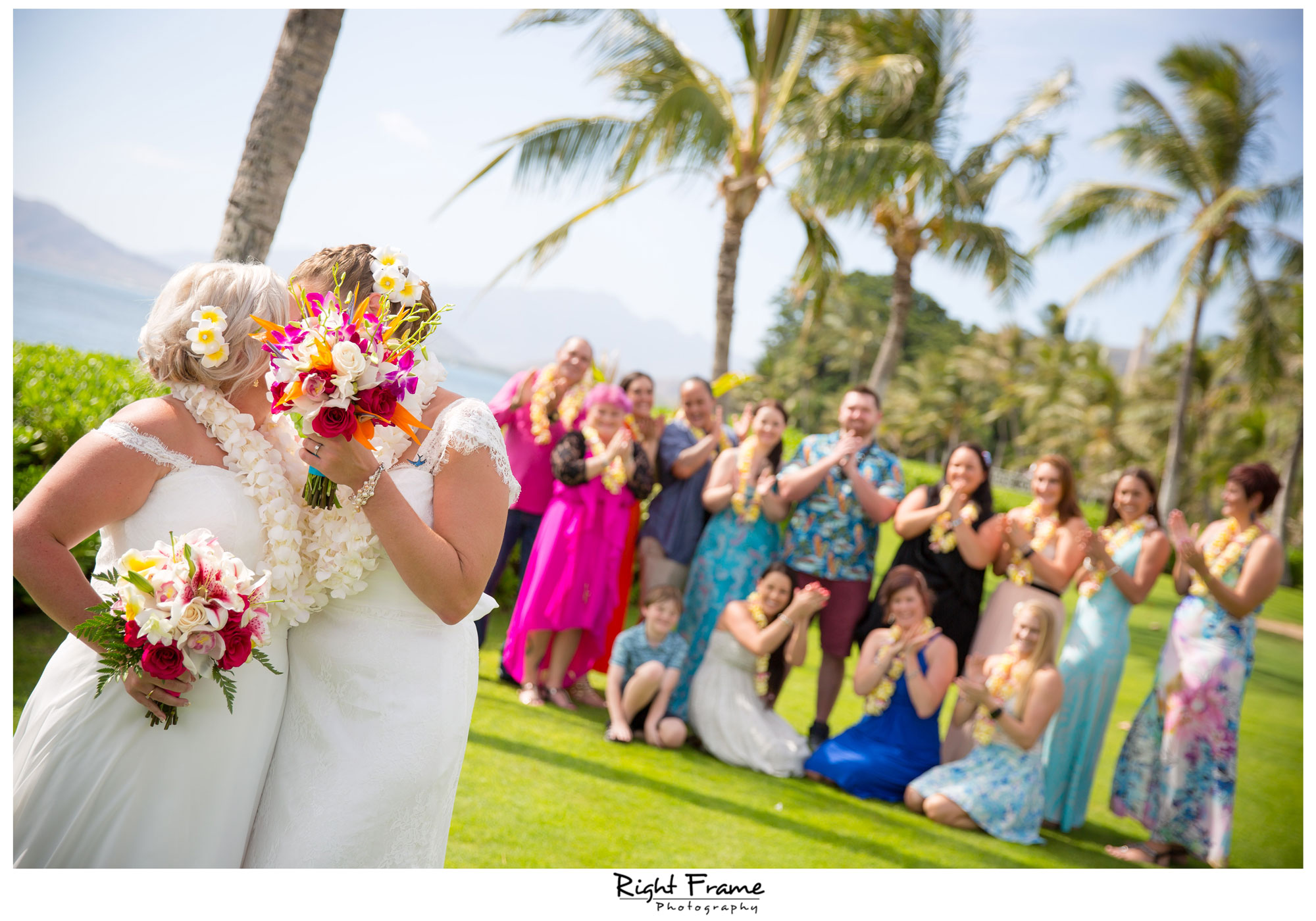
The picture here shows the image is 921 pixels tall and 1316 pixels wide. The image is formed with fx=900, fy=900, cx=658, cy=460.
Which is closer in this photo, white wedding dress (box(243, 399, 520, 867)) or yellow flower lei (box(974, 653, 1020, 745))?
white wedding dress (box(243, 399, 520, 867))

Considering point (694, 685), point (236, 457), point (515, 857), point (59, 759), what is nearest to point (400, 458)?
point (236, 457)

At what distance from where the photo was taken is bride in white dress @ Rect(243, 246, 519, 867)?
6.98 feet

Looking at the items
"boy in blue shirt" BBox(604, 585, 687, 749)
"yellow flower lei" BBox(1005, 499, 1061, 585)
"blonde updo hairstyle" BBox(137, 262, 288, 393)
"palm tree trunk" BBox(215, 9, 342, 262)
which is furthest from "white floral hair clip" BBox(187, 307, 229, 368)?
"yellow flower lei" BBox(1005, 499, 1061, 585)

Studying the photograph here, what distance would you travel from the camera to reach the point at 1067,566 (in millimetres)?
4922

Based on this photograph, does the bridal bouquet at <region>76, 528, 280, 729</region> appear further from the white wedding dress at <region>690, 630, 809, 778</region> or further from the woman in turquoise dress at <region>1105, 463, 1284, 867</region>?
the woman in turquoise dress at <region>1105, 463, 1284, 867</region>

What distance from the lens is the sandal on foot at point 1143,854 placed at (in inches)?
179

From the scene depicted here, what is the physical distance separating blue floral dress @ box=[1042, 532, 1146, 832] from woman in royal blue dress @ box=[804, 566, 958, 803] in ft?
2.15

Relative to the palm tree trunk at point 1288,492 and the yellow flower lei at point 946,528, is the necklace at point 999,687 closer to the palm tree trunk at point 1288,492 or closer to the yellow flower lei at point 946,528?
the yellow flower lei at point 946,528

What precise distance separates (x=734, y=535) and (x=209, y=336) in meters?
3.82

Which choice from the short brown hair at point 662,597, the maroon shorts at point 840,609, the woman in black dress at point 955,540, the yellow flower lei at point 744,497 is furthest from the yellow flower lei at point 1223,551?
the short brown hair at point 662,597

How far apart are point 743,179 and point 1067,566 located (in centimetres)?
526

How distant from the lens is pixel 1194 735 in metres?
4.67

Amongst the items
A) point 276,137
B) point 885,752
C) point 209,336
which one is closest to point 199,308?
point 209,336

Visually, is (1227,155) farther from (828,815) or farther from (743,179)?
(828,815)
